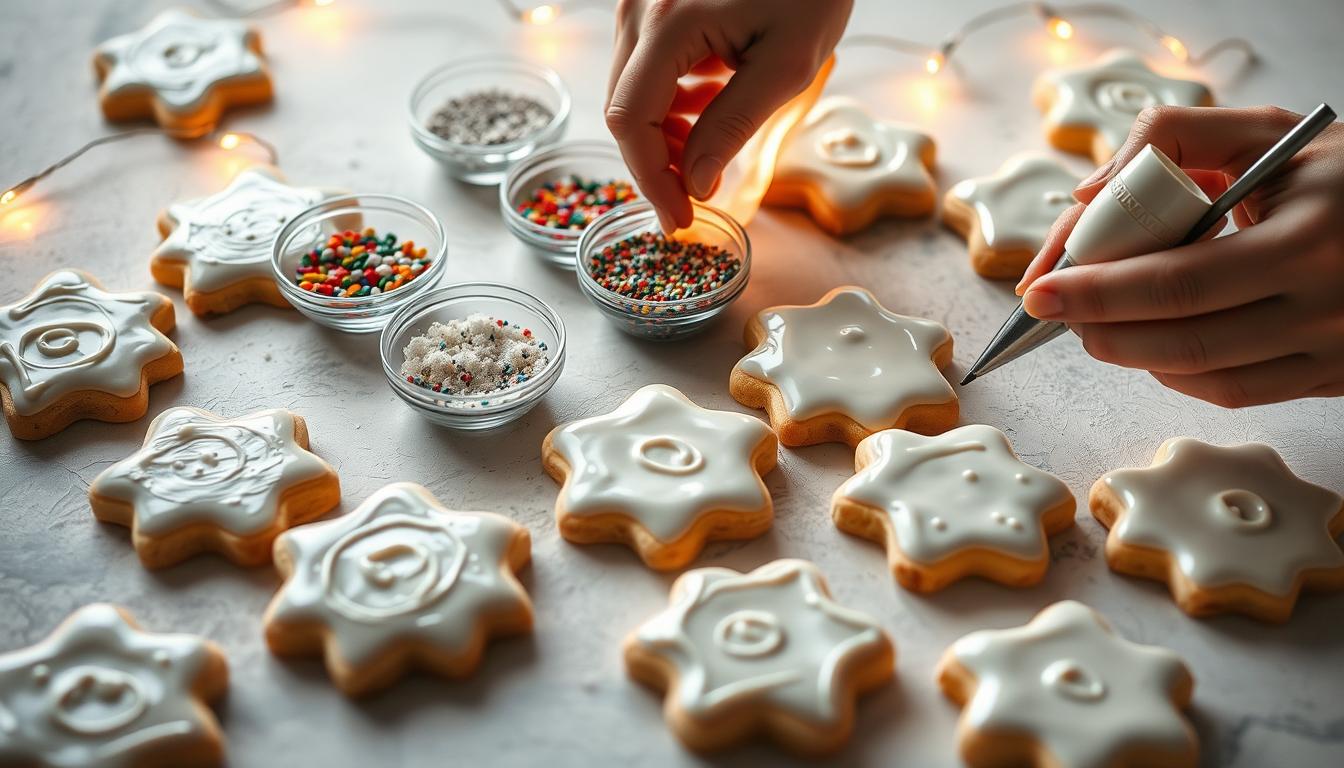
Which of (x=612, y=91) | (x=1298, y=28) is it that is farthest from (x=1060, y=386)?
(x=1298, y=28)

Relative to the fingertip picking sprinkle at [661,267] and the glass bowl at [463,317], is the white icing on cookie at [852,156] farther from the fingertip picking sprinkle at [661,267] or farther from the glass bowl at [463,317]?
the glass bowl at [463,317]

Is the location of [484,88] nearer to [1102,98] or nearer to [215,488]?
[215,488]

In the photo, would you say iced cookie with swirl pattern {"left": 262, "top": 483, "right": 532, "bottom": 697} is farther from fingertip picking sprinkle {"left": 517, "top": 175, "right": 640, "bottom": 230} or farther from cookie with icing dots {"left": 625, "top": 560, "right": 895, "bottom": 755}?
fingertip picking sprinkle {"left": 517, "top": 175, "right": 640, "bottom": 230}

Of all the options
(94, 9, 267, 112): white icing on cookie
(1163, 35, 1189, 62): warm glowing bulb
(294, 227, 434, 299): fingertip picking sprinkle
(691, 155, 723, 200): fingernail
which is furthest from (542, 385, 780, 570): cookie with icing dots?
(1163, 35, 1189, 62): warm glowing bulb

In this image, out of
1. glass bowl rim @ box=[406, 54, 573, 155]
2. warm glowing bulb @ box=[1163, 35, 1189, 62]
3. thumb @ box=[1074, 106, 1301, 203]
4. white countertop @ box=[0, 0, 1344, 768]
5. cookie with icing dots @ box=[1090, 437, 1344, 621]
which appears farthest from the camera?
warm glowing bulb @ box=[1163, 35, 1189, 62]

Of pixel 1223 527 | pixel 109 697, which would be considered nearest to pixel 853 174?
pixel 1223 527

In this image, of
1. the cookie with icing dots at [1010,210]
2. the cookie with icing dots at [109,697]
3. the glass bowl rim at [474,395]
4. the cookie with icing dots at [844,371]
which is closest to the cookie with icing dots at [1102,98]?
the cookie with icing dots at [1010,210]
